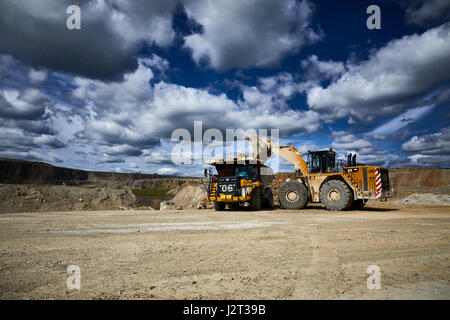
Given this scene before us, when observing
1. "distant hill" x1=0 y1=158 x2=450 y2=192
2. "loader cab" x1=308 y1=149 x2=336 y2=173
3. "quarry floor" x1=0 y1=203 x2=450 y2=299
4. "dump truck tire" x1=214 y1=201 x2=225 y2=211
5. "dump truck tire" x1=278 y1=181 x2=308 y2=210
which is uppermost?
"distant hill" x1=0 y1=158 x2=450 y2=192

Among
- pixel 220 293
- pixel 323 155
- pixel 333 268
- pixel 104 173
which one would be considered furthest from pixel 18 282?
pixel 104 173

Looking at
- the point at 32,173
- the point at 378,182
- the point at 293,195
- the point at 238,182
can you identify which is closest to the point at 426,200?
the point at 378,182

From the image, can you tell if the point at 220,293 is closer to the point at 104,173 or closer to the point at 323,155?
the point at 323,155

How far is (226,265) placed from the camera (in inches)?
153

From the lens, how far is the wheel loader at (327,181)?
41.6ft

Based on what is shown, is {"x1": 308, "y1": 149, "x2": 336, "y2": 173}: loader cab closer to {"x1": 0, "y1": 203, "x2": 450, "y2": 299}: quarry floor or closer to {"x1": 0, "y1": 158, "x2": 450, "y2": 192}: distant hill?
{"x1": 0, "y1": 203, "x2": 450, "y2": 299}: quarry floor

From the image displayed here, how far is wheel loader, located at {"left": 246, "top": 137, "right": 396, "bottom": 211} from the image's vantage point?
12672mm

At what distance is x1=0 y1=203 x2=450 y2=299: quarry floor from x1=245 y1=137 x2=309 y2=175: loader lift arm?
9.01 meters

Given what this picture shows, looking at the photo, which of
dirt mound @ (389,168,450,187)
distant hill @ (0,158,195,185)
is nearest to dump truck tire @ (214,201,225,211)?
dirt mound @ (389,168,450,187)

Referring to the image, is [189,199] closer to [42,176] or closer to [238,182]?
[238,182]

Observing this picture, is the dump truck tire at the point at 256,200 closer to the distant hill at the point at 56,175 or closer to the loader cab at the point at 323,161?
the loader cab at the point at 323,161
